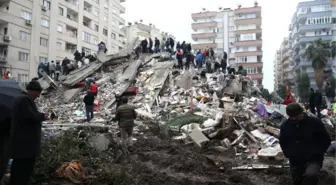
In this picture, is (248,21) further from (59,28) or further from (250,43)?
(59,28)

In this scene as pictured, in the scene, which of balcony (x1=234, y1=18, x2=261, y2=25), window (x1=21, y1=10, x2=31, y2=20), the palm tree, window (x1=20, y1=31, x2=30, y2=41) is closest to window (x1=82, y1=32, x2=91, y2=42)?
window (x1=21, y1=10, x2=31, y2=20)

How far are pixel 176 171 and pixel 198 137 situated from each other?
2.83m

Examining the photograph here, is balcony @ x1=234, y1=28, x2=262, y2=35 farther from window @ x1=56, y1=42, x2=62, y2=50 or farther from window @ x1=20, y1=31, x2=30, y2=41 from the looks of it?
window @ x1=20, y1=31, x2=30, y2=41

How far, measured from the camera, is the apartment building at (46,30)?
30.8 metres

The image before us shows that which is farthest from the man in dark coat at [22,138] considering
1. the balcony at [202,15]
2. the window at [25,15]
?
the balcony at [202,15]

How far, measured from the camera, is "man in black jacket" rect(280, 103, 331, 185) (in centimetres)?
381

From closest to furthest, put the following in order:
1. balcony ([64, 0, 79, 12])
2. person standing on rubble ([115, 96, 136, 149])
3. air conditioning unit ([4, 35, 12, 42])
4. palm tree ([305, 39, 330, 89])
A: person standing on rubble ([115, 96, 136, 149]) → air conditioning unit ([4, 35, 12, 42]) → balcony ([64, 0, 79, 12]) → palm tree ([305, 39, 330, 89])

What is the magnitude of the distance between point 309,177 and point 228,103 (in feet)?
32.5

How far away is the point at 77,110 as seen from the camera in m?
15.9

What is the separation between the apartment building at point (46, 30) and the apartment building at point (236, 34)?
27.2 meters

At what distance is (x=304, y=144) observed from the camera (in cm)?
387

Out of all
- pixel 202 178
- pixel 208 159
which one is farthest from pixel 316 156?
pixel 208 159

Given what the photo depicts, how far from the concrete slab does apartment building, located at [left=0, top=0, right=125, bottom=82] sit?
25901 millimetres

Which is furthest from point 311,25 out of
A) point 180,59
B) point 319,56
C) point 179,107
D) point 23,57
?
point 179,107
